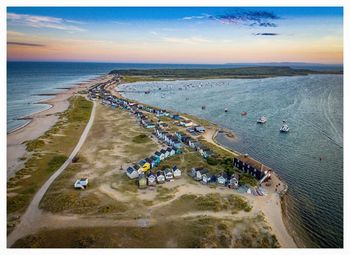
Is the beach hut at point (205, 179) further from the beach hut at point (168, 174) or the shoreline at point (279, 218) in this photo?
the shoreline at point (279, 218)

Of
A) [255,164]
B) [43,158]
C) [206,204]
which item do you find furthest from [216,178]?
[43,158]

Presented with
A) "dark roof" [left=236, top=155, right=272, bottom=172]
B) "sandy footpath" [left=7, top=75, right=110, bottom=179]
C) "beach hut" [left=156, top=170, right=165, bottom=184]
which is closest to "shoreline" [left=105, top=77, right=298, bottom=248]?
"dark roof" [left=236, top=155, right=272, bottom=172]

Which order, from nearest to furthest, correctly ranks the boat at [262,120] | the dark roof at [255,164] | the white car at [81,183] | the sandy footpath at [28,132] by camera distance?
the white car at [81,183] < the dark roof at [255,164] < the sandy footpath at [28,132] < the boat at [262,120]

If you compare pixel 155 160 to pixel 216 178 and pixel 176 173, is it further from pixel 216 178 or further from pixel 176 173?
pixel 216 178

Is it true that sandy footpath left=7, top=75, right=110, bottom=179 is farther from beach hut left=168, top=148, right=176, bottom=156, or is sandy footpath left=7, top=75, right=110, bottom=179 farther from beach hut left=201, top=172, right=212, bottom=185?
beach hut left=201, top=172, right=212, bottom=185

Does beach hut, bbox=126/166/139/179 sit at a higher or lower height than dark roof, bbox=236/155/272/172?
lower

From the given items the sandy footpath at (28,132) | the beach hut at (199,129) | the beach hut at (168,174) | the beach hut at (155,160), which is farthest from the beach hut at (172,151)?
the sandy footpath at (28,132)

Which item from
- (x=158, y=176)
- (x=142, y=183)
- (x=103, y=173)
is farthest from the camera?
(x=103, y=173)
